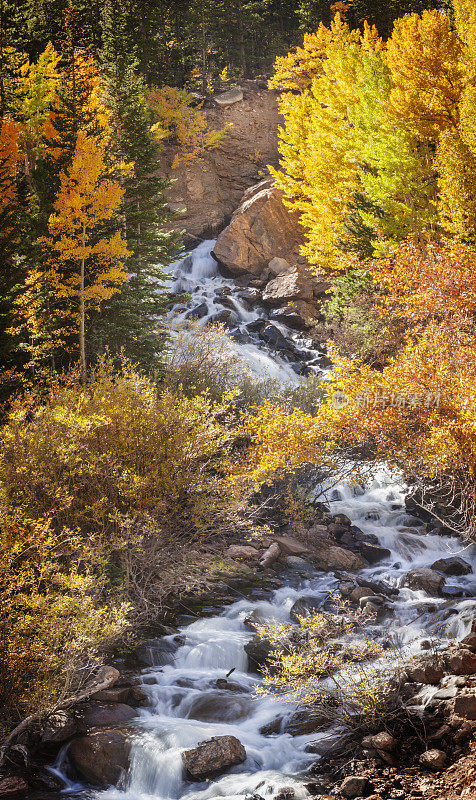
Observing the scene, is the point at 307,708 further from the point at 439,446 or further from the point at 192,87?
the point at 192,87

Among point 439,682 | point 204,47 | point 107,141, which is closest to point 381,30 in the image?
A: point 204,47

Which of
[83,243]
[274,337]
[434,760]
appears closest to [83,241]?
[83,243]

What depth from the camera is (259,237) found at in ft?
102

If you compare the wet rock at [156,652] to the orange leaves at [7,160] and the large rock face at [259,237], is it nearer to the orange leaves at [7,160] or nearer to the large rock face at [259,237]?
the orange leaves at [7,160]

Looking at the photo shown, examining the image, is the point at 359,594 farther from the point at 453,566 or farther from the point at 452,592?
the point at 453,566

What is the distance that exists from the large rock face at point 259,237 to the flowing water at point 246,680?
A: 18224 mm

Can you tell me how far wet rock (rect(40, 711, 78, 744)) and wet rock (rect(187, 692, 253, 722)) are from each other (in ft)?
5.46

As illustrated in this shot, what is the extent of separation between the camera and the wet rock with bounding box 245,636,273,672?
382 inches

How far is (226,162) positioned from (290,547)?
28.8 metres

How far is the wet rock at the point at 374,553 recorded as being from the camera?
551 inches

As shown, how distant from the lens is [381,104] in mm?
19422

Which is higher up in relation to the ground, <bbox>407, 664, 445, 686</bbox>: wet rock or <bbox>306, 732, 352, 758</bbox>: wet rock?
<bbox>407, 664, 445, 686</bbox>: wet rock

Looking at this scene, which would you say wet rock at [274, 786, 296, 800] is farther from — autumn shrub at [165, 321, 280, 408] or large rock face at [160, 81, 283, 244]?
large rock face at [160, 81, 283, 244]

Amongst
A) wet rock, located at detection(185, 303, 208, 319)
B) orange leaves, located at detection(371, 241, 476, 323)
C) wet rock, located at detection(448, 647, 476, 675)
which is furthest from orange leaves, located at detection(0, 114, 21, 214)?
wet rock, located at detection(448, 647, 476, 675)
